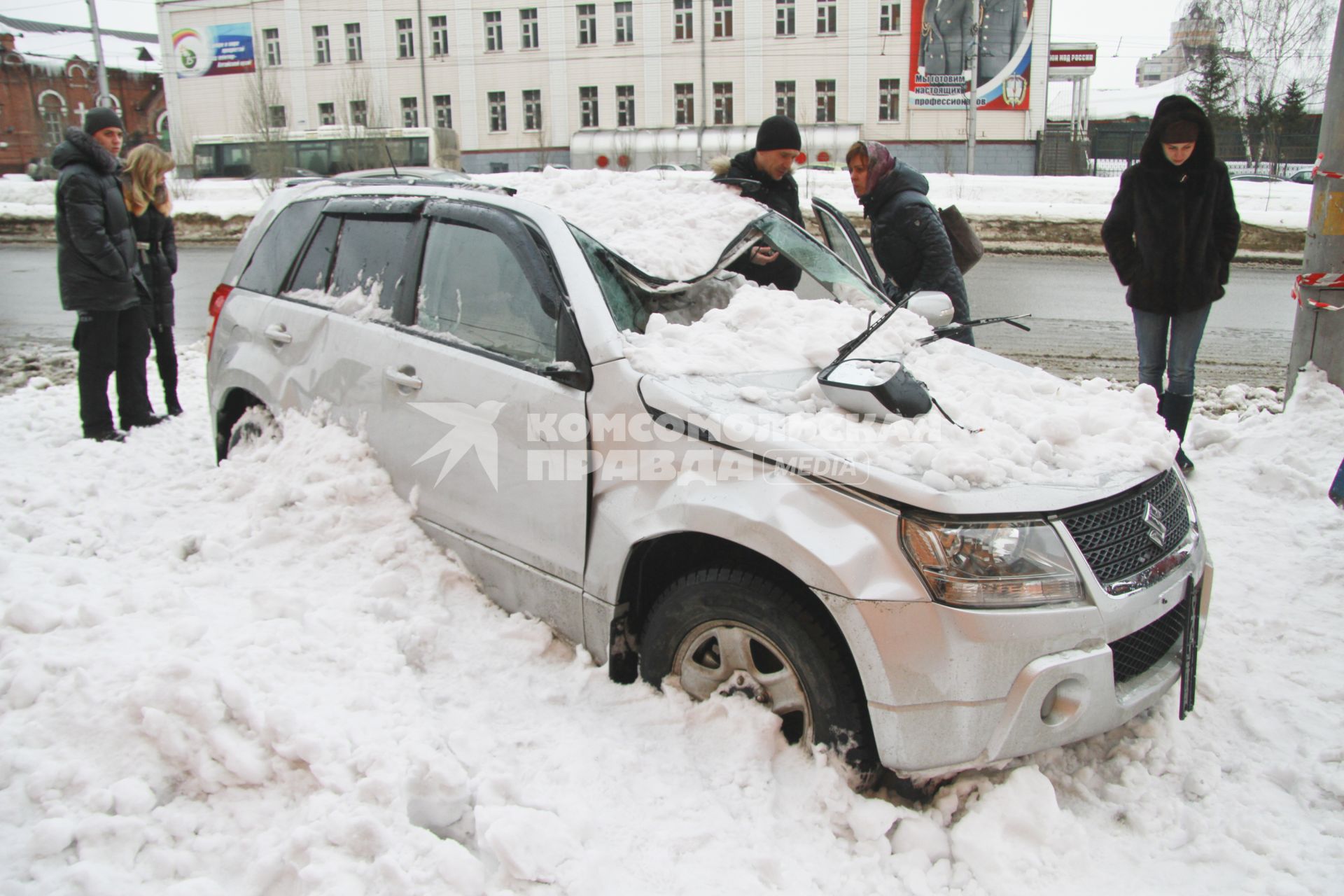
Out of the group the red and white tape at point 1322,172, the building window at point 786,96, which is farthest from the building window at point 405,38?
the red and white tape at point 1322,172

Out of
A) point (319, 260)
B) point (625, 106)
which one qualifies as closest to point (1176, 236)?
point (319, 260)

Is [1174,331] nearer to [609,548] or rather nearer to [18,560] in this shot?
[609,548]

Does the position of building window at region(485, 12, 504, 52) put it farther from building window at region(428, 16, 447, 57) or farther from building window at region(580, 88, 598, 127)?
building window at region(580, 88, 598, 127)

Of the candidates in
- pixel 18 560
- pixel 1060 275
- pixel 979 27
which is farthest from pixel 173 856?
pixel 979 27

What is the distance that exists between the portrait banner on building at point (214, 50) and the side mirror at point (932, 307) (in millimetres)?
56578

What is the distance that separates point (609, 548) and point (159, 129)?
67023 mm

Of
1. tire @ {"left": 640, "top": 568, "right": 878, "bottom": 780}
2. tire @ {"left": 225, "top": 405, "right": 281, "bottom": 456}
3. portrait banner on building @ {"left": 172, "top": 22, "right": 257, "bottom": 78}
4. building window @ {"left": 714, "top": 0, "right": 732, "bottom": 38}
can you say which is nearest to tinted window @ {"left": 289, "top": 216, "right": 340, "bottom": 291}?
tire @ {"left": 225, "top": 405, "right": 281, "bottom": 456}

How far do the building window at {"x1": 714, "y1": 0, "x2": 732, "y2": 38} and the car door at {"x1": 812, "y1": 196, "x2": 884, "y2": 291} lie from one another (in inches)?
1782

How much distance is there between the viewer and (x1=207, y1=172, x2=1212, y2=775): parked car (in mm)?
2371

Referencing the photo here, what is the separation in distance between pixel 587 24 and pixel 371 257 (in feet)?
159

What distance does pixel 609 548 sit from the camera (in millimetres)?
2865

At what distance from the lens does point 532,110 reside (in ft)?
160

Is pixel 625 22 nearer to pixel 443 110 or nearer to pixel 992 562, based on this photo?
pixel 443 110

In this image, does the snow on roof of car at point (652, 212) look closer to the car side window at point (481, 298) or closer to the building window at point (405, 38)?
the car side window at point (481, 298)
